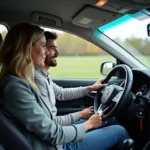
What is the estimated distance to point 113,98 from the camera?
2.12 metres

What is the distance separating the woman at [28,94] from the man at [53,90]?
0.42ft

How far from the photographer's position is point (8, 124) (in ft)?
5.11

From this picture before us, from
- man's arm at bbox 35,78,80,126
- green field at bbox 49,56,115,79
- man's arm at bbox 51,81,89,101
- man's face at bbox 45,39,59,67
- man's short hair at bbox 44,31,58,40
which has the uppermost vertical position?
man's short hair at bbox 44,31,58,40

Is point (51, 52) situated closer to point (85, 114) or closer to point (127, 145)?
point (85, 114)

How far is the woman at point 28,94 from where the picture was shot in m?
1.56

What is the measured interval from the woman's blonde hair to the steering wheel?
1.86 ft

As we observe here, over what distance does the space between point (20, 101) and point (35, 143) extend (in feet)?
0.82

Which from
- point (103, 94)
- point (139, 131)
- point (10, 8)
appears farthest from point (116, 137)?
point (10, 8)

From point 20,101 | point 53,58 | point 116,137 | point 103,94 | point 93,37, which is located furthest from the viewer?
point 93,37

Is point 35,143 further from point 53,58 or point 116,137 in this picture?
point 53,58

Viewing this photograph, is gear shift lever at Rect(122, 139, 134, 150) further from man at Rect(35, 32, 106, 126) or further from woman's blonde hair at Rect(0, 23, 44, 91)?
woman's blonde hair at Rect(0, 23, 44, 91)

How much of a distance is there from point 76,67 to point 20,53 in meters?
2.43

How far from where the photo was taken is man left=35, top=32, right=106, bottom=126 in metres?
1.94

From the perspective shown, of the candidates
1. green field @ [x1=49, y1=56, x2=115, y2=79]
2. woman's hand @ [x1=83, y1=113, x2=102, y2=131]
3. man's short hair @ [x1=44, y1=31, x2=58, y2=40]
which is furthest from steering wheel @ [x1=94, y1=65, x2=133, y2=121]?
green field @ [x1=49, y1=56, x2=115, y2=79]
